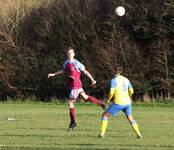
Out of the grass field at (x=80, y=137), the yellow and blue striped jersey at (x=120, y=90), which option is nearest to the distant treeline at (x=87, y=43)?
the grass field at (x=80, y=137)

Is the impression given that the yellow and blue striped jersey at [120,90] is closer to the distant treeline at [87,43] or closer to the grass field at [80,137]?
the grass field at [80,137]

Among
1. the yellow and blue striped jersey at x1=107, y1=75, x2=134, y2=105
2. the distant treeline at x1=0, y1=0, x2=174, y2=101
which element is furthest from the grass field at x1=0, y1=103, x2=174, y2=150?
the distant treeline at x1=0, y1=0, x2=174, y2=101

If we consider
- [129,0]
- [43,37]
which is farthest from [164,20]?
[43,37]

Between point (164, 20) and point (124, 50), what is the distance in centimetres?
361

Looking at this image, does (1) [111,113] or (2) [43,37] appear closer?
(1) [111,113]

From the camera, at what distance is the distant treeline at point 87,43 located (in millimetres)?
43031

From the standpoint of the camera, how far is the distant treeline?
4303cm

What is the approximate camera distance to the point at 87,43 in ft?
151

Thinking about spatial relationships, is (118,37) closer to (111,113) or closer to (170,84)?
(170,84)

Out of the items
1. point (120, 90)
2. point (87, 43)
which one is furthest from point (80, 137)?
point (87, 43)

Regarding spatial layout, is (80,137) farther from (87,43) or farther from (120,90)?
(87,43)

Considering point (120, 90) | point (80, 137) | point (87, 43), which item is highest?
point (87, 43)

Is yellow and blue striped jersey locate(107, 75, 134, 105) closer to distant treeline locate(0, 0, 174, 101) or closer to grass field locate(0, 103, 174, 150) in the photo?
grass field locate(0, 103, 174, 150)

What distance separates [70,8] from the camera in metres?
47.6
